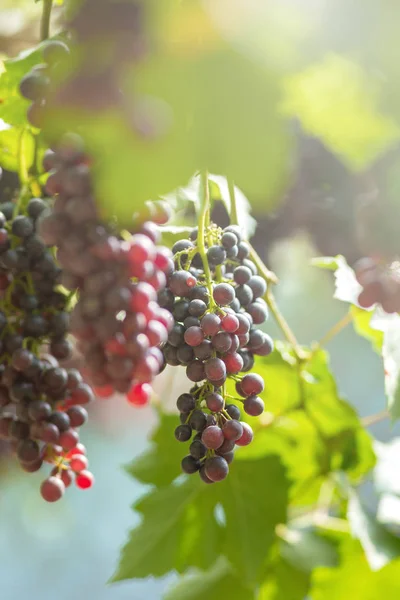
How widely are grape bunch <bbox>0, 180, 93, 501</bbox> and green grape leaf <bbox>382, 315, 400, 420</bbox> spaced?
0.74 feet

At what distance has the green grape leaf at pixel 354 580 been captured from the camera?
84 cm

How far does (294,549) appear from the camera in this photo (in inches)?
32.5

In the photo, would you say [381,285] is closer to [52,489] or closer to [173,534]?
[52,489]

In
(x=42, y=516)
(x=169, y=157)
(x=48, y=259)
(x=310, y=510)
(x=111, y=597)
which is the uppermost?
(x=169, y=157)

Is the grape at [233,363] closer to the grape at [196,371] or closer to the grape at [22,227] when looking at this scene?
the grape at [196,371]

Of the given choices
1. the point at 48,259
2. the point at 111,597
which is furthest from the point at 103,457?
the point at 48,259

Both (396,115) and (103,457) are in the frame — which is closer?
(396,115)

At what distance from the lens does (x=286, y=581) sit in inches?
32.2

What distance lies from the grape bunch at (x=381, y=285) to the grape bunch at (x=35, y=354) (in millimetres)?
211

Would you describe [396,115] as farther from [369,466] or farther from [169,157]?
[369,466]

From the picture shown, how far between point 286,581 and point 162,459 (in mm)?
198

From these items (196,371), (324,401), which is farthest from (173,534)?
(196,371)

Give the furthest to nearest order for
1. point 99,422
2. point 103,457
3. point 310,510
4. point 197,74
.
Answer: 1. point 103,457
2. point 99,422
3. point 310,510
4. point 197,74

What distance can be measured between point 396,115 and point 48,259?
9.7 inches
